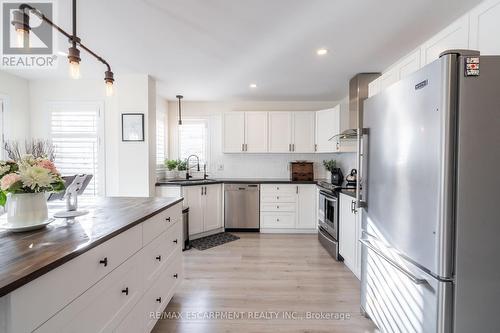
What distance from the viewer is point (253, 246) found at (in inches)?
138

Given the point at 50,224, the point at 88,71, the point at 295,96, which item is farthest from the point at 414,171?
the point at 88,71

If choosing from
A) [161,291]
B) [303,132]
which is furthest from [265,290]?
[303,132]

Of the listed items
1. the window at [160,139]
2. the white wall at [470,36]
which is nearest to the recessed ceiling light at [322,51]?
the white wall at [470,36]

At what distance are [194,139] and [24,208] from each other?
358 centimetres

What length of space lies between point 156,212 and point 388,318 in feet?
5.81

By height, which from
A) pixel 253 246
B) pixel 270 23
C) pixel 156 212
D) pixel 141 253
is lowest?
pixel 253 246

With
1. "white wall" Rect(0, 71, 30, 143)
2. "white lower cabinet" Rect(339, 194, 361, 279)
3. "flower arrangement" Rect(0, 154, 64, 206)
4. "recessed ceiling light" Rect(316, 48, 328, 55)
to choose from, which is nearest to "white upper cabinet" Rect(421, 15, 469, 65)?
"recessed ceiling light" Rect(316, 48, 328, 55)

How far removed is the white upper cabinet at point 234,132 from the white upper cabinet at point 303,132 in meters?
0.99

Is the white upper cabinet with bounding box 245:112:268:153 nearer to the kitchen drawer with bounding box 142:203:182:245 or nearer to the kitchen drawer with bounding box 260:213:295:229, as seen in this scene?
the kitchen drawer with bounding box 260:213:295:229

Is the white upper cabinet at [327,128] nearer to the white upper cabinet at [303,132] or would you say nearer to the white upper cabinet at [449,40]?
the white upper cabinet at [303,132]

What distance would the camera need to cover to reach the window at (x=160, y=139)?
4.13 meters

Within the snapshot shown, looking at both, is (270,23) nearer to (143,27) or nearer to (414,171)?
(143,27)

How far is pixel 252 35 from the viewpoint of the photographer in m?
2.15

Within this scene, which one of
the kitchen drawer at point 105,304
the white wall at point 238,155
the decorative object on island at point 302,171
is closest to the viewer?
the kitchen drawer at point 105,304
